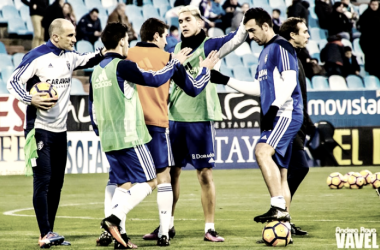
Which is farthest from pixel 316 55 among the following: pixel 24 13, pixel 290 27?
pixel 290 27

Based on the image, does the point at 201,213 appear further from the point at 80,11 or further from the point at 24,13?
the point at 24,13

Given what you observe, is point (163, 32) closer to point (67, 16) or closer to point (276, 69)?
Result: point (276, 69)

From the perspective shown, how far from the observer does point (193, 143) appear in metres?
7.77

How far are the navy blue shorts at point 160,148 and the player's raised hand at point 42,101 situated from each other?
953mm

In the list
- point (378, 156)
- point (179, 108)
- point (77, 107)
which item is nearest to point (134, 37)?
point (77, 107)

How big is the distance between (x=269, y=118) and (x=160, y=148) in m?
1.08

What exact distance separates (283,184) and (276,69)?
1.26m

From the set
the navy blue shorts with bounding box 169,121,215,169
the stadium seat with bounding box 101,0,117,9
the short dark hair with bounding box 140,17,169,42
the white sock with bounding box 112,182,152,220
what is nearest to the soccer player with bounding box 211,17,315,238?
the navy blue shorts with bounding box 169,121,215,169

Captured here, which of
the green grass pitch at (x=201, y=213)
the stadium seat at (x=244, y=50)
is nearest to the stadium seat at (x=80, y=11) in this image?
the stadium seat at (x=244, y=50)

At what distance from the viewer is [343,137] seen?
16797 mm

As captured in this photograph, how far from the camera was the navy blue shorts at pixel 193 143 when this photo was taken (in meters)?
7.74

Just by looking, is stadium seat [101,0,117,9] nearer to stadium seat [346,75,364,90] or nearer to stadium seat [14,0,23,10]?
stadium seat [14,0,23,10]

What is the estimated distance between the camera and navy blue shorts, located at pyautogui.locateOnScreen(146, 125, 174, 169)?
726cm

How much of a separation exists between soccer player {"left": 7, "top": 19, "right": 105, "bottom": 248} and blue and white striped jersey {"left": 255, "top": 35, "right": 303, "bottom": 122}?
1929mm
